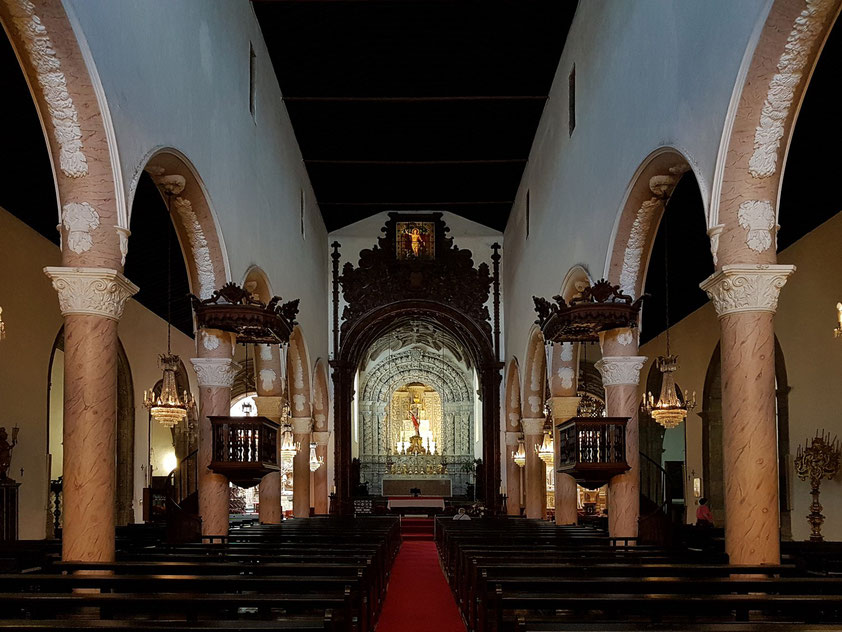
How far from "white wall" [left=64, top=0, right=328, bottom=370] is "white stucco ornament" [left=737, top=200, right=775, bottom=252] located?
5571 millimetres

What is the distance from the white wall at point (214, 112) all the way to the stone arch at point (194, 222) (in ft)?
0.57

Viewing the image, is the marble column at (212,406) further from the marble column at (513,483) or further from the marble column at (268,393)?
the marble column at (513,483)

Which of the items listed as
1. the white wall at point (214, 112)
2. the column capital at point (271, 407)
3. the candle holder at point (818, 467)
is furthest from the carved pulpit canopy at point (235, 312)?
the candle holder at point (818, 467)

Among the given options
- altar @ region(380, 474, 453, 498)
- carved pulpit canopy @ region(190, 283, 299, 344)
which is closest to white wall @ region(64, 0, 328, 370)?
carved pulpit canopy @ region(190, 283, 299, 344)

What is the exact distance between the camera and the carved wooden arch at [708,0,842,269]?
7.51 meters

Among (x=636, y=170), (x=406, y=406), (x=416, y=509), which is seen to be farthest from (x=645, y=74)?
(x=406, y=406)

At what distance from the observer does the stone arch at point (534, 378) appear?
2112 cm

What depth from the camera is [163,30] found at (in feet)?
33.9

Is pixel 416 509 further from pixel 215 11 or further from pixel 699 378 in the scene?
pixel 215 11

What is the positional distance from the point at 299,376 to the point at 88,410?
1428 cm

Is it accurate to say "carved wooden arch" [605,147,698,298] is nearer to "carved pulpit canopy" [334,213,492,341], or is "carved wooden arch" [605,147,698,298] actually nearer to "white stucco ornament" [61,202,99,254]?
"white stucco ornament" [61,202,99,254]

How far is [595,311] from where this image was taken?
1206cm

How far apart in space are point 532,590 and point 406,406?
36.5 meters

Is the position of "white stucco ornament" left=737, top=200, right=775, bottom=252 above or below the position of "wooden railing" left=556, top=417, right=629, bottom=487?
above
